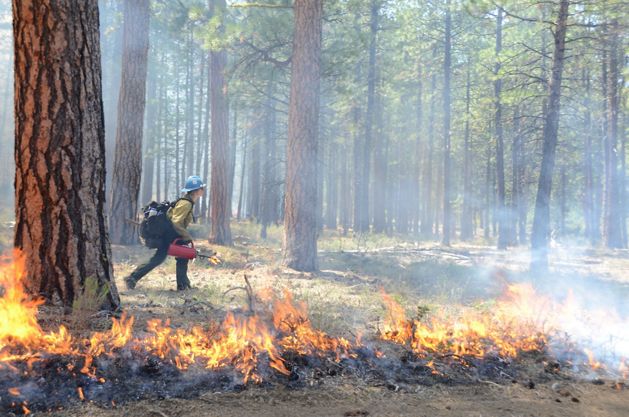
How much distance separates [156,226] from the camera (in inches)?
287

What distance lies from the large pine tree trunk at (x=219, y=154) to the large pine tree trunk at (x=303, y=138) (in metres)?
4.69

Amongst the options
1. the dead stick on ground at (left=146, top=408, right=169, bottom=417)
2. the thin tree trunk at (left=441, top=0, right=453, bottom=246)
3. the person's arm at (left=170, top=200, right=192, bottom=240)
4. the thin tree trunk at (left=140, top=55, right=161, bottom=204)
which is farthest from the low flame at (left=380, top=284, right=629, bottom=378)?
the thin tree trunk at (left=140, top=55, right=161, bottom=204)

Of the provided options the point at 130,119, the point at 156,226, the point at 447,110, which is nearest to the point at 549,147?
the point at 447,110

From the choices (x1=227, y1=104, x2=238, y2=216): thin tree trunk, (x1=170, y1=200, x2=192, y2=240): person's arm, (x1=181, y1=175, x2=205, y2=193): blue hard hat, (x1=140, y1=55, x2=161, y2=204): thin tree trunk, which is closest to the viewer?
(x1=170, y1=200, x2=192, y2=240): person's arm

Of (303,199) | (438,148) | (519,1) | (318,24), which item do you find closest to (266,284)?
(303,199)

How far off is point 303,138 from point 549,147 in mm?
6753

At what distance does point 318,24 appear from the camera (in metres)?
10.0

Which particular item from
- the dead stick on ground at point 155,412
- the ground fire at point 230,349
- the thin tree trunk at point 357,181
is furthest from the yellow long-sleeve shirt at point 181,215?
the thin tree trunk at point 357,181

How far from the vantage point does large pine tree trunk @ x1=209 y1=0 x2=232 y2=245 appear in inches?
564

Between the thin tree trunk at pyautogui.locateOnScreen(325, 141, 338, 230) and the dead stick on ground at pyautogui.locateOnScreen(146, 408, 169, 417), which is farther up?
the thin tree trunk at pyautogui.locateOnScreen(325, 141, 338, 230)

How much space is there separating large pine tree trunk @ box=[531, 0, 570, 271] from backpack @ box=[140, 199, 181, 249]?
944 cm

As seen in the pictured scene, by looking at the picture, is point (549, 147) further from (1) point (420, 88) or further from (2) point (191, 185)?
(1) point (420, 88)

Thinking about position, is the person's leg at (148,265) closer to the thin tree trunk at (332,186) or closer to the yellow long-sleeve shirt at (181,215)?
the yellow long-sleeve shirt at (181,215)

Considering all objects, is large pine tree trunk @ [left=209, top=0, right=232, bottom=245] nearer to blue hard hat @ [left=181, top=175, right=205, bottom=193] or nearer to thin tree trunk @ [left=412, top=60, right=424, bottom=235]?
blue hard hat @ [left=181, top=175, right=205, bottom=193]
